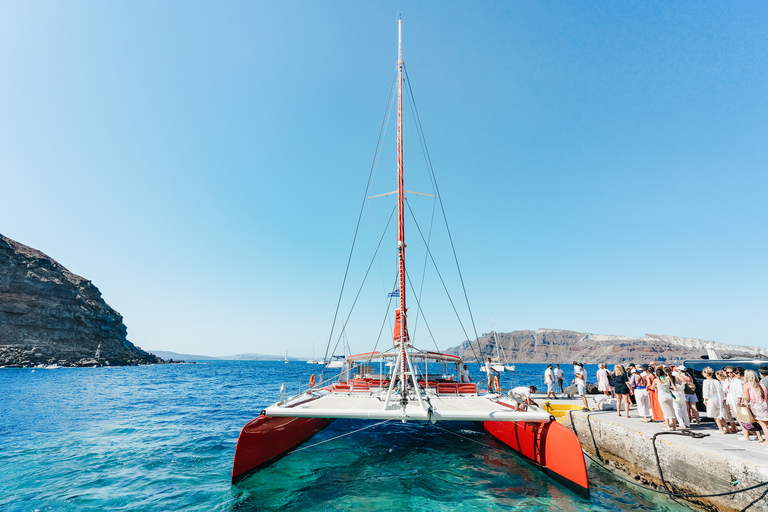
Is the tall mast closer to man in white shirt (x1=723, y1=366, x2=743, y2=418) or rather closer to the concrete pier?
the concrete pier

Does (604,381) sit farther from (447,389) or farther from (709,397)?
(447,389)

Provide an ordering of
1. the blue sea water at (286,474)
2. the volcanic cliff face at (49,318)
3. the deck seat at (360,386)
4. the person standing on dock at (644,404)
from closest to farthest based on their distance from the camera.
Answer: the blue sea water at (286,474), the person standing on dock at (644,404), the deck seat at (360,386), the volcanic cliff face at (49,318)

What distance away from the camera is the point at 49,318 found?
70500 millimetres

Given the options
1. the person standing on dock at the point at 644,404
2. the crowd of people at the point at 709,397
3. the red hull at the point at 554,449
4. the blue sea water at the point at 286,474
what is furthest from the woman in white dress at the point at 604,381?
the red hull at the point at 554,449

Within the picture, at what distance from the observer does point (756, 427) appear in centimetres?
771

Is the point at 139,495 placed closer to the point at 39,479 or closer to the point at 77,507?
the point at 77,507

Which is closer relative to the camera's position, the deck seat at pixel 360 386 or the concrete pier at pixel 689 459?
the concrete pier at pixel 689 459

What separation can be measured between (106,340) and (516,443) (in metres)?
101

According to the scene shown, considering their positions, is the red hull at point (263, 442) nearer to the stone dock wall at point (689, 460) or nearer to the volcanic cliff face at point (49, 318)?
the stone dock wall at point (689, 460)

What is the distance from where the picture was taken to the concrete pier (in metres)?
5.33

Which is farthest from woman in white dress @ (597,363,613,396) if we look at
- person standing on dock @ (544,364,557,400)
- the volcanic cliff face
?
the volcanic cliff face

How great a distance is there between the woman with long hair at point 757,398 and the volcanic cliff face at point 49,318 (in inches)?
3619

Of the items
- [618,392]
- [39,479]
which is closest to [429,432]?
[618,392]

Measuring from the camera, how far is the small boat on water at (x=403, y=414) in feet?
23.1
